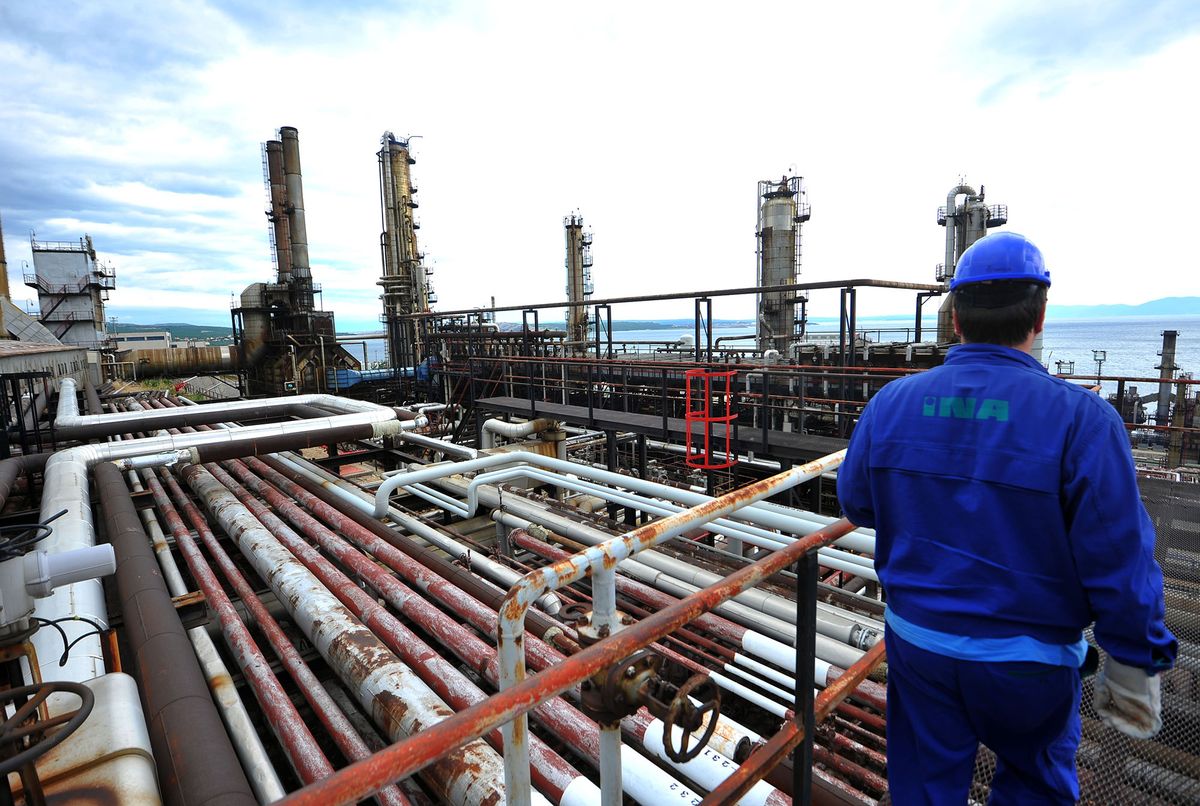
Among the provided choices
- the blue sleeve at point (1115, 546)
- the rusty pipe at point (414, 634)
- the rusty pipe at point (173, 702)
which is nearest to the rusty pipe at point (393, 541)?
the rusty pipe at point (414, 634)

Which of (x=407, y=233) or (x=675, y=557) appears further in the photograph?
(x=407, y=233)

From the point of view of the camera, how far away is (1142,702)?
1.41 metres

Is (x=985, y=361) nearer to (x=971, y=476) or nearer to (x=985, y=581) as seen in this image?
(x=971, y=476)

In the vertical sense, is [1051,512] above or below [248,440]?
above

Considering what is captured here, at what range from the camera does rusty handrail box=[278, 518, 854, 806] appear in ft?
2.84

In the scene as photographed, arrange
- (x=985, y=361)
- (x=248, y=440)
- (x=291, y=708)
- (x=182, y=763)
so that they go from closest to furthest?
(x=985, y=361)
(x=182, y=763)
(x=291, y=708)
(x=248, y=440)

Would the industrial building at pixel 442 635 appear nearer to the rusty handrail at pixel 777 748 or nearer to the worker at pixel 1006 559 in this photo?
the rusty handrail at pixel 777 748

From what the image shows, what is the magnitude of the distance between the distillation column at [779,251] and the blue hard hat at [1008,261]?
25.8 metres

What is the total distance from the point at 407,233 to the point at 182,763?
91.2 feet

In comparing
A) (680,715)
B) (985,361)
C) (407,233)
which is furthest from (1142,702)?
(407,233)

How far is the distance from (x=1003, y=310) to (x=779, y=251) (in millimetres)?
28297

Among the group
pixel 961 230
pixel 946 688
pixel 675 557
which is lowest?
pixel 675 557

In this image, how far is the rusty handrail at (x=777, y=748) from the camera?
4.94ft

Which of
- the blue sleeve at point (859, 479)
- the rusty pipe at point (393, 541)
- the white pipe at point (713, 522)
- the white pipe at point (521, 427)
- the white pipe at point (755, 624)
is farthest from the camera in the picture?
the white pipe at point (521, 427)
